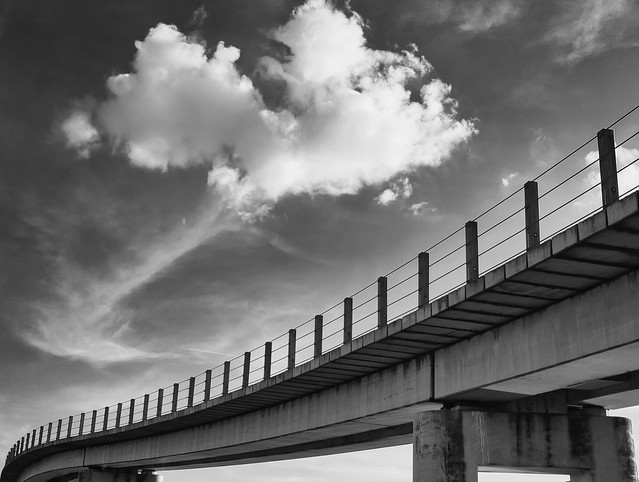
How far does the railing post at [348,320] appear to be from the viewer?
24219 millimetres

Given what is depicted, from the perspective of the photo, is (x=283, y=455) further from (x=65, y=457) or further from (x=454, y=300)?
(x=65, y=457)

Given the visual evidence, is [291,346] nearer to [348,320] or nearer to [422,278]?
[348,320]

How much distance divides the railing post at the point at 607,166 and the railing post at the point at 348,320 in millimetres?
11177

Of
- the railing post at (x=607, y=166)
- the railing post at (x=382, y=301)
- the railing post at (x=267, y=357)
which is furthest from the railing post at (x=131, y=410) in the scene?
the railing post at (x=607, y=166)

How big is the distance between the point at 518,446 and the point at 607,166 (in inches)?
399

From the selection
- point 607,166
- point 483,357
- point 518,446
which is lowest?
point 518,446

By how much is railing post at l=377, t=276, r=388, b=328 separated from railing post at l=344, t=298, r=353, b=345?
198 cm

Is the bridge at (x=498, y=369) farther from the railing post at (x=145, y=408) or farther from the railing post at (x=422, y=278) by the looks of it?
the railing post at (x=145, y=408)

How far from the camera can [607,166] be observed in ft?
47.4

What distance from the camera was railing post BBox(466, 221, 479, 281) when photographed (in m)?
17.9

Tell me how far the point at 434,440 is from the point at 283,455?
19166mm

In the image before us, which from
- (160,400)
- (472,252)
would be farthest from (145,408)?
(472,252)

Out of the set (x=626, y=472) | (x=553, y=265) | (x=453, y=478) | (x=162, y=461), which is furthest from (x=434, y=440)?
(x=162, y=461)

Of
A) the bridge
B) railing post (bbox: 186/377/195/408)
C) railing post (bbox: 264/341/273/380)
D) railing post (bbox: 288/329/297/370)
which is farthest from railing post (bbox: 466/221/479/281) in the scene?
railing post (bbox: 186/377/195/408)
